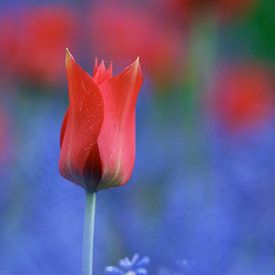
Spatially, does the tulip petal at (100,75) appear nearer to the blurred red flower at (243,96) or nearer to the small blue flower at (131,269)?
the small blue flower at (131,269)

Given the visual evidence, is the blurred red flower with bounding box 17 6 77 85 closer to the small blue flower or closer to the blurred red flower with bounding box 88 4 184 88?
the blurred red flower with bounding box 88 4 184 88

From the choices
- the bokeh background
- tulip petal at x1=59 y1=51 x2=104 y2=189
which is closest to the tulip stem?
tulip petal at x1=59 y1=51 x2=104 y2=189

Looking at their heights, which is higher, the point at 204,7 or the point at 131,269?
the point at 204,7

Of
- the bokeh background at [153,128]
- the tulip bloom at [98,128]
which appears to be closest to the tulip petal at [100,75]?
the tulip bloom at [98,128]

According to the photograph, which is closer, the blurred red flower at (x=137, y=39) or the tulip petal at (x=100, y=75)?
the tulip petal at (x=100, y=75)

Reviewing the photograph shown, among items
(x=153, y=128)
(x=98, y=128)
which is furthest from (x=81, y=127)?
(x=153, y=128)

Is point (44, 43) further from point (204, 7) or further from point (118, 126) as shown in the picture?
point (118, 126)

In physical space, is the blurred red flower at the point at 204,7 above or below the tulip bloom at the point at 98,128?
above
